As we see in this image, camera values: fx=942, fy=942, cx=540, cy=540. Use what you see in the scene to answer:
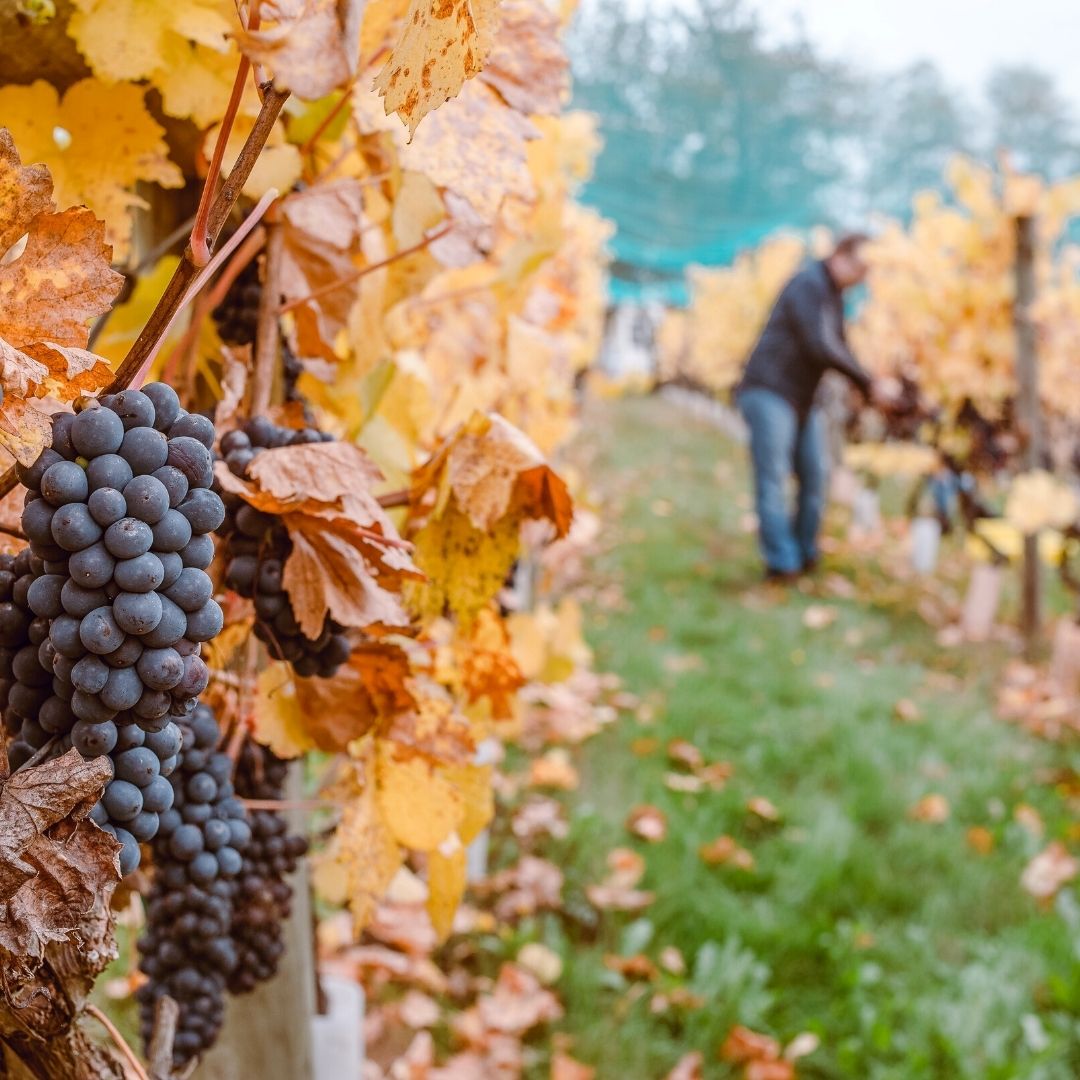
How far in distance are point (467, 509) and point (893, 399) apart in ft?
20.8

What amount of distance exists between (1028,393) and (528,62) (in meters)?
5.00

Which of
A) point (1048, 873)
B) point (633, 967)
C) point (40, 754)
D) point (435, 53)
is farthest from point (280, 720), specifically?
point (1048, 873)

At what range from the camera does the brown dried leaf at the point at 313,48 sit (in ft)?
1.24

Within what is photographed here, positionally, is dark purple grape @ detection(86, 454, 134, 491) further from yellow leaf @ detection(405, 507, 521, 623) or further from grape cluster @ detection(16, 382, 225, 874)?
yellow leaf @ detection(405, 507, 521, 623)

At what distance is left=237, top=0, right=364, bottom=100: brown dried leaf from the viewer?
1.24ft

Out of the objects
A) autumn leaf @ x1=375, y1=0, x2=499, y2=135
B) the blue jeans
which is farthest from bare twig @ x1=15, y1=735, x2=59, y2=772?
the blue jeans

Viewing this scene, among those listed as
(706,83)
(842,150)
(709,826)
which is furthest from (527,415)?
(842,150)

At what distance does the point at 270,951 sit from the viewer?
0.89 meters

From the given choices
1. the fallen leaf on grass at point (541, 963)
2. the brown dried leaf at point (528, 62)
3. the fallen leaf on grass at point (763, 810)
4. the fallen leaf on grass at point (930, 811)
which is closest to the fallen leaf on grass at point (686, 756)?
the fallen leaf on grass at point (763, 810)

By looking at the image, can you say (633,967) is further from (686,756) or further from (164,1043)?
(164,1043)

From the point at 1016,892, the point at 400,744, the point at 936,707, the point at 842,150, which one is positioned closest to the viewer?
the point at 400,744

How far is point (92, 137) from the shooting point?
776 millimetres

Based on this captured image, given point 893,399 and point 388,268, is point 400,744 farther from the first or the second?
point 893,399

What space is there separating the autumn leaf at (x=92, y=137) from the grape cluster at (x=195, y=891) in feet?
1.44
